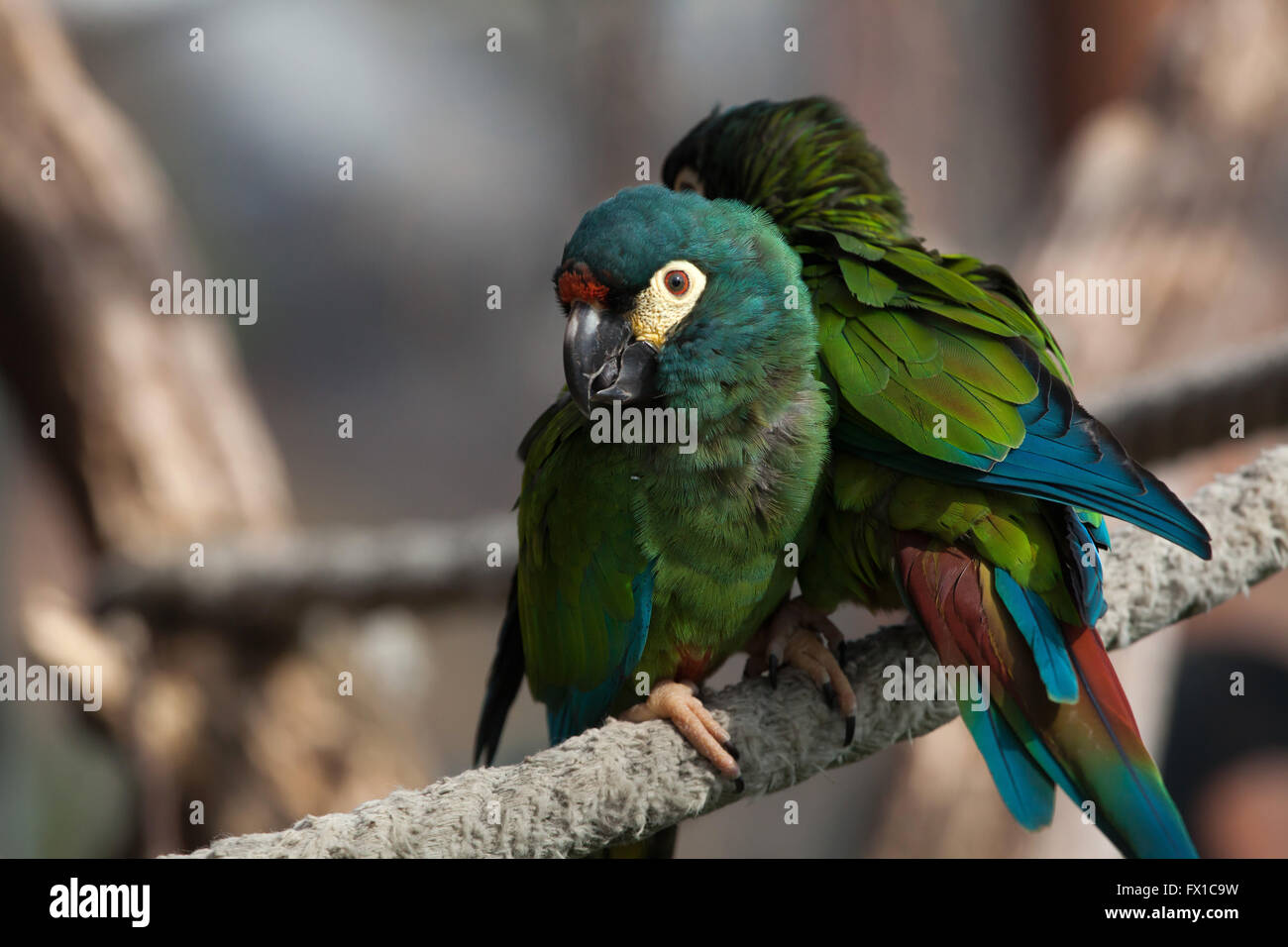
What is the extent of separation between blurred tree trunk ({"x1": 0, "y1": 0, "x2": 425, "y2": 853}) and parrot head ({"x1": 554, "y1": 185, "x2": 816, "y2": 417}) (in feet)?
4.50

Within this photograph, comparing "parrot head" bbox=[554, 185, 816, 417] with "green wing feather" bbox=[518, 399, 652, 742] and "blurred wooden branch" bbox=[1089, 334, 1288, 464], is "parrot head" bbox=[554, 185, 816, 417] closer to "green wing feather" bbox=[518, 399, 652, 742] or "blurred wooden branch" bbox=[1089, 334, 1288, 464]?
"green wing feather" bbox=[518, 399, 652, 742]

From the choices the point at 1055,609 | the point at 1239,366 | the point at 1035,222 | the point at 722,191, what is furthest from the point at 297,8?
the point at 1055,609

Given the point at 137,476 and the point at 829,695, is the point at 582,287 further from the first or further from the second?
the point at 137,476

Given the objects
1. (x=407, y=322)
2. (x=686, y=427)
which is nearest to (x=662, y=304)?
(x=686, y=427)

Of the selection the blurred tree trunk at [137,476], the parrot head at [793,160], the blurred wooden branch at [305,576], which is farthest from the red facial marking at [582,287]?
the blurred tree trunk at [137,476]

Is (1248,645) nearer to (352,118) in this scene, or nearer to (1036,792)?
(1036,792)

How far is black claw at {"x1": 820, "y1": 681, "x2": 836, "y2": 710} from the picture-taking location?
1.02 meters

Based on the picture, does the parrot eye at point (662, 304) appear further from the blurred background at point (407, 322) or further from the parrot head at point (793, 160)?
the blurred background at point (407, 322)

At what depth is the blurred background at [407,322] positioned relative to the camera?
209 centimetres

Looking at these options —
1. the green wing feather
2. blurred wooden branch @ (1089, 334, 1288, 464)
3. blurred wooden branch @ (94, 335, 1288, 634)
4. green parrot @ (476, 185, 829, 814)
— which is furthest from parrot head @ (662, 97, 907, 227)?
blurred wooden branch @ (94, 335, 1288, 634)

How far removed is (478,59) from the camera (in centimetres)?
454

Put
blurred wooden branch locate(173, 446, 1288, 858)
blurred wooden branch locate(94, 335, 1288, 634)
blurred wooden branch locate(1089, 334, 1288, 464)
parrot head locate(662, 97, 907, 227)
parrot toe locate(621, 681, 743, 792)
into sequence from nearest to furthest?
1. blurred wooden branch locate(173, 446, 1288, 858)
2. parrot toe locate(621, 681, 743, 792)
3. parrot head locate(662, 97, 907, 227)
4. blurred wooden branch locate(1089, 334, 1288, 464)
5. blurred wooden branch locate(94, 335, 1288, 634)

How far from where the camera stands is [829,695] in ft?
3.35

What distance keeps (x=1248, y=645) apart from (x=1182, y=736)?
34 cm
